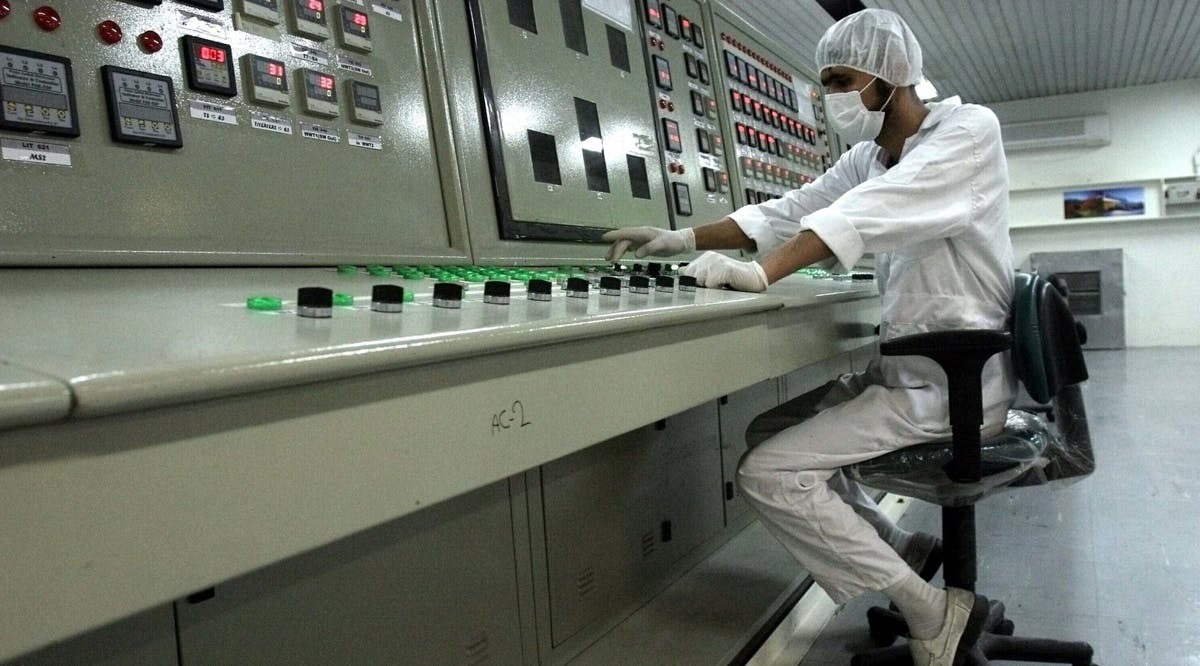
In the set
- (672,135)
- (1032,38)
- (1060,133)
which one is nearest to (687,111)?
(672,135)

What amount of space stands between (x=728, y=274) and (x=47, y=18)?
1.09 metres

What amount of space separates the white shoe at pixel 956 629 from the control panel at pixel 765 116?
1.44 m

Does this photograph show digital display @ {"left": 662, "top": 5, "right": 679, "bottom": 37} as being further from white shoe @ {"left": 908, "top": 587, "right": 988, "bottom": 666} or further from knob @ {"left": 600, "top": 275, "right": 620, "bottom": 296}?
white shoe @ {"left": 908, "top": 587, "right": 988, "bottom": 666}

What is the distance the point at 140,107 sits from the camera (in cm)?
99

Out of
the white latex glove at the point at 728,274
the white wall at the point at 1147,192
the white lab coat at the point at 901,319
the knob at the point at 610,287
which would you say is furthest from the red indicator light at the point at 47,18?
the white wall at the point at 1147,192

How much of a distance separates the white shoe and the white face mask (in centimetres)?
102

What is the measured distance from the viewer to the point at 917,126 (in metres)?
1.83

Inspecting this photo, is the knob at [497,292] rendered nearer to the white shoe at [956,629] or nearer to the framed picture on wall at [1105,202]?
the white shoe at [956,629]

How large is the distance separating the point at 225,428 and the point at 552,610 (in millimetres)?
1244

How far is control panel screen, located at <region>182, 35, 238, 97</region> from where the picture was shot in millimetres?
1049

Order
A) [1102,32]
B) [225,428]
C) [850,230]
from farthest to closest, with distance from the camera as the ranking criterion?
[1102,32] < [850,230] < [225,428]

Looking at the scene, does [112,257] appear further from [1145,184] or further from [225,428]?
[1145,184]

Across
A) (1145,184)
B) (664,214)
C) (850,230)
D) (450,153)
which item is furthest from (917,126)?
(1145,184)

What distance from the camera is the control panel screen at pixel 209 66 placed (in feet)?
3.44
